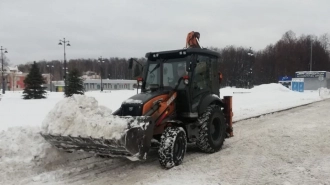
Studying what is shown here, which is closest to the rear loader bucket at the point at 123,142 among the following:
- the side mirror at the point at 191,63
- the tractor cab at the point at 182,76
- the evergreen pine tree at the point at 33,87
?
the tractor cab at the point at 182,76

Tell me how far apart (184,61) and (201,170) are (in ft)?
7.81

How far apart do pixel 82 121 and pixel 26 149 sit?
158 centimetres

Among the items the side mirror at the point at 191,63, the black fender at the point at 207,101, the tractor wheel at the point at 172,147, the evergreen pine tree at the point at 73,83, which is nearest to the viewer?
the tractor wheel at the point at 172,147

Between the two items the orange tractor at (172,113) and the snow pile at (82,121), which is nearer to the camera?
the snow pile at (82,121)

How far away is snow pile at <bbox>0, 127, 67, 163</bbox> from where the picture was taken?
21.5 feet

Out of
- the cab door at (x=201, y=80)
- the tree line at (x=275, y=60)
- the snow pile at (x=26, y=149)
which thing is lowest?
the snow pile at (x=26, y=149)

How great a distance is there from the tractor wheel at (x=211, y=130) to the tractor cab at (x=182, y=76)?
29cm

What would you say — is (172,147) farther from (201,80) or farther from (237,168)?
(201,80)

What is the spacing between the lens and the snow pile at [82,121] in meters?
5.82

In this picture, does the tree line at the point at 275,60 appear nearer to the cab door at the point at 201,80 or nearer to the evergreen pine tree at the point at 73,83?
the evergreen pine tree at the point at 73,83

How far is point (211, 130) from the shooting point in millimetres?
7949

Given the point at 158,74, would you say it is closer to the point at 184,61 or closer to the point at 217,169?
the point at 184,61

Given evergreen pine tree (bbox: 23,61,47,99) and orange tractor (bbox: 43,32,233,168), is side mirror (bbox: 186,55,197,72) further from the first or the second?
evergreen pine tree (bbox: 23,61,47,99)

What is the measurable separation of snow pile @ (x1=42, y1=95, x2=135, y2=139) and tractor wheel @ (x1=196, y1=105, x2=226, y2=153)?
2274 mm
